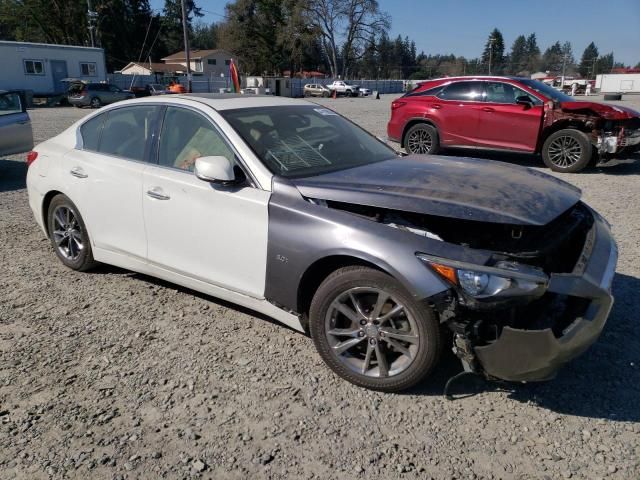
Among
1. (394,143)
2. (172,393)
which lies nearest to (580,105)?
(394,143)

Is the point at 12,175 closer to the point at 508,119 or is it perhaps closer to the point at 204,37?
the point at 508,119

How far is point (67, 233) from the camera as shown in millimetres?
4770

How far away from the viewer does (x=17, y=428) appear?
2.76 m

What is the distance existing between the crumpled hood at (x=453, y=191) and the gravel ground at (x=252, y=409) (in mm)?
1047

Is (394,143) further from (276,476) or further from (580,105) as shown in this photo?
(276,476)

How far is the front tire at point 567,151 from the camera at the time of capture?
9.29 meters

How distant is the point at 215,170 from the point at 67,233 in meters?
2.22

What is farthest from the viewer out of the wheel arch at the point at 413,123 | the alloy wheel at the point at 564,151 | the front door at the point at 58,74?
the front door at the point at 58,74

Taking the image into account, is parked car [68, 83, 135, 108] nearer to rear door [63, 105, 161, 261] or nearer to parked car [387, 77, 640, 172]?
parked car [387, 77, 640, 172]

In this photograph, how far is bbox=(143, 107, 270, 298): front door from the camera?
3.35m

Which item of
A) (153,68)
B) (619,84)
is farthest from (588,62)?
(153,68)

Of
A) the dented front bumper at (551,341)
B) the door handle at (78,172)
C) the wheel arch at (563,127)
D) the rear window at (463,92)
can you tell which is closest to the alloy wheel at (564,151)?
the wheel arch at (563,127)

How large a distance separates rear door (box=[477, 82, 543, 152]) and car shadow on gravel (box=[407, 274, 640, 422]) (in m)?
6.84

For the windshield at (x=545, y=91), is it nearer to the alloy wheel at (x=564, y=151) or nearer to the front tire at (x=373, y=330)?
the alloy wheel at (x=564, y=151)
